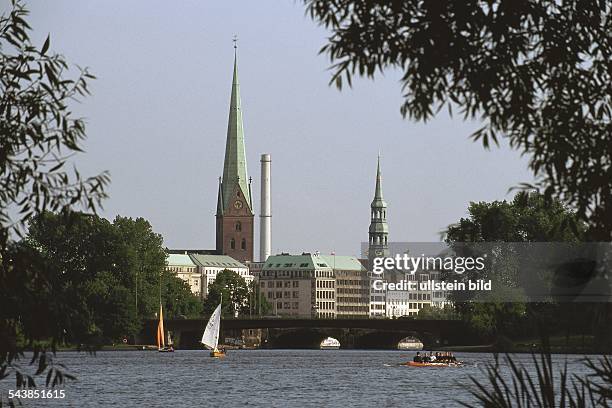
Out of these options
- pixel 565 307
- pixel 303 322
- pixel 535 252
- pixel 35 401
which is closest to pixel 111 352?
pixel 303 322

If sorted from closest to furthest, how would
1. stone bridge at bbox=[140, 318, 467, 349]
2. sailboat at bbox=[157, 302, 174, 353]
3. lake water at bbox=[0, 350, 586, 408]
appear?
lake water at bbox=[0, 350, 586, 408], stone bridge at bbox=[140, 318, 467, 349], sailboat at bbox=[157, 302, 174, 353]

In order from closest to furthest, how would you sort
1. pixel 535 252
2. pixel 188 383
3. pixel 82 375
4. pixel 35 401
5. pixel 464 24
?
pixel 464 24 < pixel 35 401 < pixel 188 383 < pixel 82 375 < pixel 535 252

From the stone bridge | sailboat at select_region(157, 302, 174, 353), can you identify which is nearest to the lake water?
the stone bridge

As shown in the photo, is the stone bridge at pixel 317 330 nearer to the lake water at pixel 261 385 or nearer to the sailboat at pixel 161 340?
the sailboat at pixel 161 340

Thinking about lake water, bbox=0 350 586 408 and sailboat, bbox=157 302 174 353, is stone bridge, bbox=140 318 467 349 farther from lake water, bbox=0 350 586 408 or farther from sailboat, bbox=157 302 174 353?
lake water, bbox=0 350 586 408

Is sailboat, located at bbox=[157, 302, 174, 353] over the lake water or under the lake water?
over

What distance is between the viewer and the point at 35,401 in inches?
2317

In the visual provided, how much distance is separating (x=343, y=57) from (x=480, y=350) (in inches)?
4663

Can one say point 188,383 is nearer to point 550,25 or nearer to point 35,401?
point 35,401

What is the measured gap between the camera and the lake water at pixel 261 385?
60875 mm

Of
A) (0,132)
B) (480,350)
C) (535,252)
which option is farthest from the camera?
(480,350)

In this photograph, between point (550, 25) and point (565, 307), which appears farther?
point (565, 307)

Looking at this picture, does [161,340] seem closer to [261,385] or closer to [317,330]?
[317,330]

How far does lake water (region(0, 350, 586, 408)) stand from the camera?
60875 millimetres
